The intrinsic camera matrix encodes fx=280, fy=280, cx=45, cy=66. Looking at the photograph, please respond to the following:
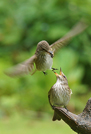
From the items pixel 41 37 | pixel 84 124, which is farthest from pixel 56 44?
pixel 41 37

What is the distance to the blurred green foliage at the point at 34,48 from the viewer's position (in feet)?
15.5

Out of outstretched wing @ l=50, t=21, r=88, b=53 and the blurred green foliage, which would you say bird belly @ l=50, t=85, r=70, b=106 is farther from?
the blurred green foliage

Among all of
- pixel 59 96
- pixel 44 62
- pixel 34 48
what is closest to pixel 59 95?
pixel 59 96

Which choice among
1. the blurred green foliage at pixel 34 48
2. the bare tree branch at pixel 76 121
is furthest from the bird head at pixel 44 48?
the blurred green foliage at pixel 34 48

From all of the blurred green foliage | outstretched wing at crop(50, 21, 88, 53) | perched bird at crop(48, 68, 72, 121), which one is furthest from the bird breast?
the blurred green foliage

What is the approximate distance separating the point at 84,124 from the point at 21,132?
8.29ft

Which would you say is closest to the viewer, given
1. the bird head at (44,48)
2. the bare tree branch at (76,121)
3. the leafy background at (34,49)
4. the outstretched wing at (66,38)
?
the bare tree branch at (76,121)

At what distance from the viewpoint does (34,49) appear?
522 cm

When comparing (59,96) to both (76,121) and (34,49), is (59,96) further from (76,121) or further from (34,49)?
(34,49)

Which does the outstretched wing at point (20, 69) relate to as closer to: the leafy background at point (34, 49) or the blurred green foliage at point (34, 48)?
the leafy background at point (34, 49)

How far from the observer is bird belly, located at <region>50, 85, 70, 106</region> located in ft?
6.64

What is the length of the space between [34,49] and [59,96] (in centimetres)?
324

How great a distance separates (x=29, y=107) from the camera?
470 centimetres

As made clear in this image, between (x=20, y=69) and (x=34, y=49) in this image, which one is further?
(x=34, y=49)
